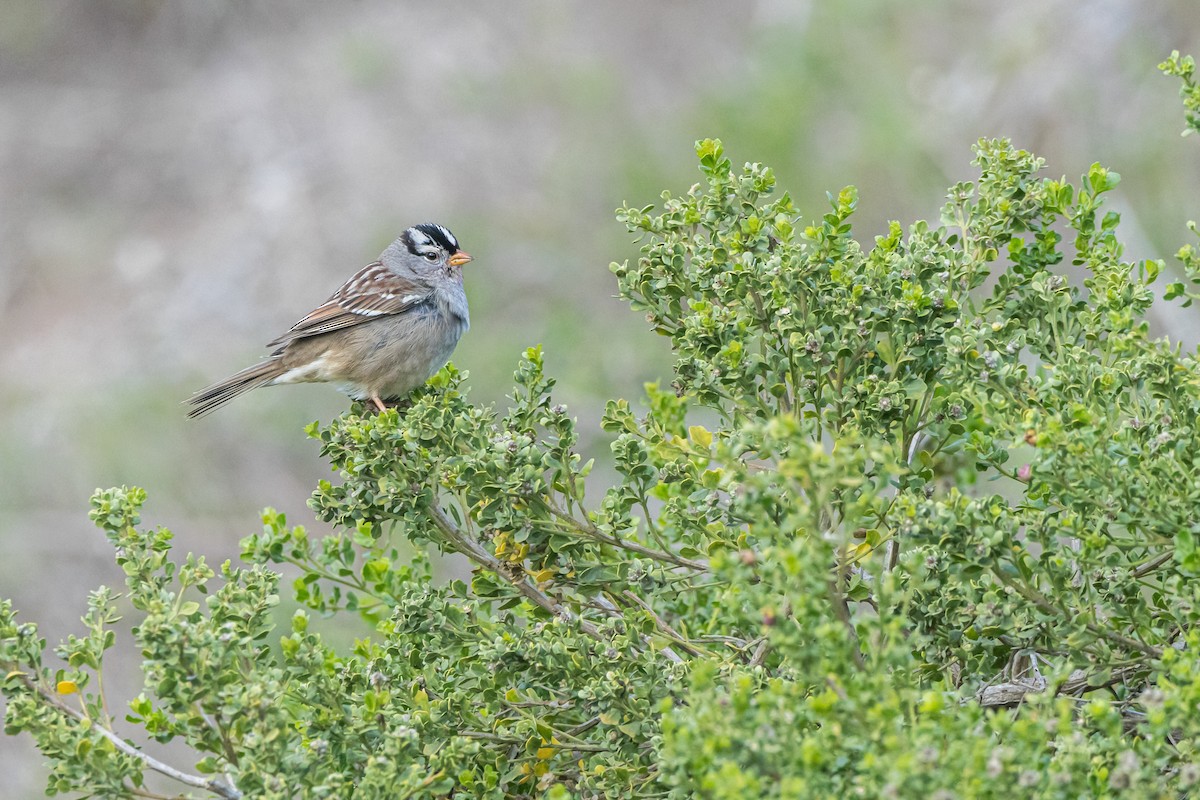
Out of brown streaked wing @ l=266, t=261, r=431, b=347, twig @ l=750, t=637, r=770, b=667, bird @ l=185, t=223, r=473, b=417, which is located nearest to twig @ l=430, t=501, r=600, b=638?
twig @ l=750, t=637, r=770, b=667

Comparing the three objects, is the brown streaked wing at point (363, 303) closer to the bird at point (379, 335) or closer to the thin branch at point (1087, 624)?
the bird at point (379, 335)

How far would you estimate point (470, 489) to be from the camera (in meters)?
3.13

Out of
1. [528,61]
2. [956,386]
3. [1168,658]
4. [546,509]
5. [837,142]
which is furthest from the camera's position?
[528,61]

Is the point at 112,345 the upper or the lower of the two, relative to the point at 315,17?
lower

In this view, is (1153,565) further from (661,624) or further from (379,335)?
(379,335)

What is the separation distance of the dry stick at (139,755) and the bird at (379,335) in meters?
2.53

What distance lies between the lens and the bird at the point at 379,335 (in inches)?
214

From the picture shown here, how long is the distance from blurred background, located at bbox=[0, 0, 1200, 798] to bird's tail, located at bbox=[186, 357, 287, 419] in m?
3.20

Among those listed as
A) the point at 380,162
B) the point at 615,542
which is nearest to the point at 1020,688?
the point at 615,542

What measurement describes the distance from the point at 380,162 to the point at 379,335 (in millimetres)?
8029

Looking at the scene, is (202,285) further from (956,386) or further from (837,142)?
(956,386)

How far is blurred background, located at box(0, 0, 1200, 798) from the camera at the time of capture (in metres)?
9.88

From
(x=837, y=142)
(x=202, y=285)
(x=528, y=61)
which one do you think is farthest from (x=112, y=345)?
(x=837, y=142)

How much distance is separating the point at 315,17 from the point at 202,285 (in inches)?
137
